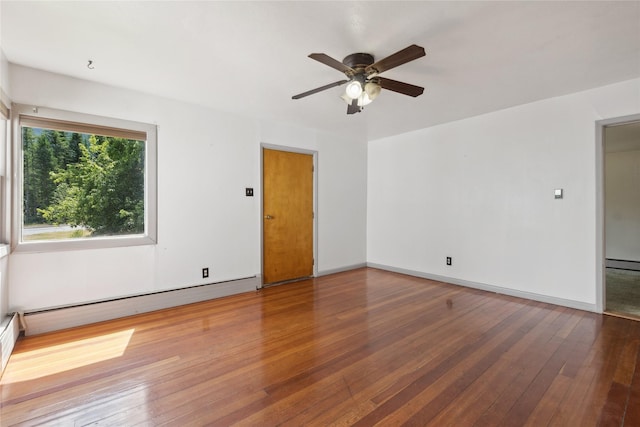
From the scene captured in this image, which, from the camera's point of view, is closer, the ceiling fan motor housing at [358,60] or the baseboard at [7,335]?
the baseboard at [7,335]

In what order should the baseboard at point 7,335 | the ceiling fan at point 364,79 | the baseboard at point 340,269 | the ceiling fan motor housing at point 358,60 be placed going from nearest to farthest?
the baseboard at point 7,335 < the ceiling fan at point 364,79 < the ceiling fan motor housing at point 358,60 < the baseboard at point 340,269

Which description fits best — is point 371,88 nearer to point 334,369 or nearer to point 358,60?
point 358,60

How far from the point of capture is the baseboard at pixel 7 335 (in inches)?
82.3

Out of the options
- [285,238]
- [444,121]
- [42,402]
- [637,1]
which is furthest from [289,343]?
[444,121]

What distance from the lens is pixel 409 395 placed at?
1798 millimetres

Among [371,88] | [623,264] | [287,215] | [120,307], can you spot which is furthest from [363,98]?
[623,264]

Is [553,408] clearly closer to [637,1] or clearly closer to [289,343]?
[289,343]

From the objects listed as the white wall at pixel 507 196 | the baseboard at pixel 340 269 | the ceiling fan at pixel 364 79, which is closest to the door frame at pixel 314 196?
the baseboard at pixel 340 269

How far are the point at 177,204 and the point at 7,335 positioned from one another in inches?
71.1

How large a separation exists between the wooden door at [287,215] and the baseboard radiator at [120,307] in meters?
0.65

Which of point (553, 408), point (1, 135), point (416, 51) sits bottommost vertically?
point (553, 408)

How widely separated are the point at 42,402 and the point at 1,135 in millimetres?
2261

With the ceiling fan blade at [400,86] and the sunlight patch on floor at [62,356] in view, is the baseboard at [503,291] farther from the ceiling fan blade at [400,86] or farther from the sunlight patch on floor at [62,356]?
the sunlight patch on floor at [62,356]

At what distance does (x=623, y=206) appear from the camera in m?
5.97
